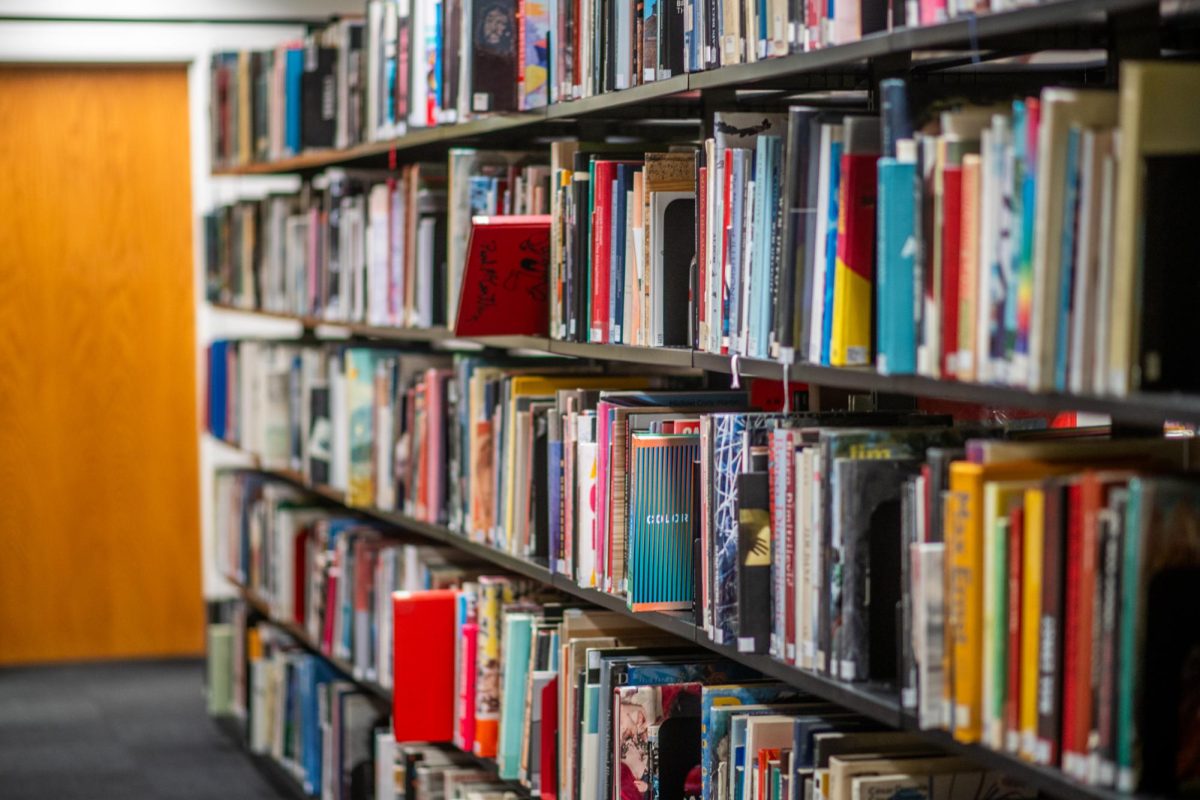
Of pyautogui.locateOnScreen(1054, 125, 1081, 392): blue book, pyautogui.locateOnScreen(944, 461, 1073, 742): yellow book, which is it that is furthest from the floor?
pyautogui.locateOnScreen(1054, 125, 1081, 392): blue book

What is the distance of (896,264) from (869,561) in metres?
0.37

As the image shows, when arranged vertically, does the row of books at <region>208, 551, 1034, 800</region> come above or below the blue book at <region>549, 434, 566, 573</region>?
below

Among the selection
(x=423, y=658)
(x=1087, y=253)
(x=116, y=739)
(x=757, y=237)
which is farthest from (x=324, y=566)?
(x=1087, y=253)

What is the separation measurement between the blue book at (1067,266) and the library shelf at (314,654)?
1.89 metres

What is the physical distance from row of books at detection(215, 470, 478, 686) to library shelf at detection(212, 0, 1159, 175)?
1.00 m

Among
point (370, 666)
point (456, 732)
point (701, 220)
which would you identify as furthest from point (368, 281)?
point (701, 220)

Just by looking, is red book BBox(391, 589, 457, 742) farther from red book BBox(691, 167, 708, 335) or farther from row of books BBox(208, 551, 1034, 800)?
red book BBox(691, 167, 708, 335)

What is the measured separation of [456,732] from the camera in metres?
3.36

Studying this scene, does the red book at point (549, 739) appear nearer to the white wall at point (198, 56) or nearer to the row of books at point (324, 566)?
the row of books at point (324, 566)

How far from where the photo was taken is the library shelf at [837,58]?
5.44 feet

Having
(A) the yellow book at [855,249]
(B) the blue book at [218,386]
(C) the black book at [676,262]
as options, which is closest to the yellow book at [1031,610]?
(A) the yellow book at [855,249]

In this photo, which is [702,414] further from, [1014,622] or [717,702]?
[1014,622]

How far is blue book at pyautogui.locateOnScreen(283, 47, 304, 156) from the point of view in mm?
4613

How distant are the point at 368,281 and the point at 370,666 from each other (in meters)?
0.96
